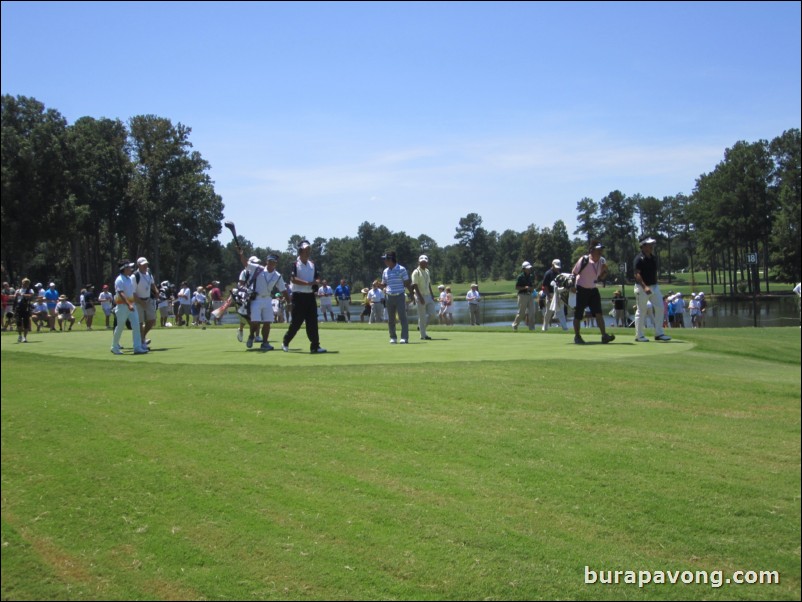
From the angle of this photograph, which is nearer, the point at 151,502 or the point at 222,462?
the point at 151,502

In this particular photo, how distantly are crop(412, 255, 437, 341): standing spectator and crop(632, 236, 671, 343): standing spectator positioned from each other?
568 centimetres

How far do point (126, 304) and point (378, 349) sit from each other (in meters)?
5.82

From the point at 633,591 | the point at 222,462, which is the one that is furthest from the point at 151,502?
the point at 633,591

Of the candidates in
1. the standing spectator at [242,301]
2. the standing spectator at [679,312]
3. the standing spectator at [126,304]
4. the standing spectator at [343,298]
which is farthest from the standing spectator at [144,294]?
the standing spectator at [679,312]

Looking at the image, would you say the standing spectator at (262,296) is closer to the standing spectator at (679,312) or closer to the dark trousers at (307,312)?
the dark trousers at (307,312)

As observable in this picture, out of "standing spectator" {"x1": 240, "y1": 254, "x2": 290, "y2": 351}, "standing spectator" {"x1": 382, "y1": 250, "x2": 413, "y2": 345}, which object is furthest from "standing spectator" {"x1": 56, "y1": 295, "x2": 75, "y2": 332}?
"standing spectator" {"x1": 382, "y1": 250, "x2": 413, "y2": 345}

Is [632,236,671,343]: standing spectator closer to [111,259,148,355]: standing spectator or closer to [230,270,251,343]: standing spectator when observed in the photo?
[230,270,251,343]: standing spectator

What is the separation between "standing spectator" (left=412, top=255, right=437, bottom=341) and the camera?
814 inches

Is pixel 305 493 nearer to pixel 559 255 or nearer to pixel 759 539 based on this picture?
pixel 759 539

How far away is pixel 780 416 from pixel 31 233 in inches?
539

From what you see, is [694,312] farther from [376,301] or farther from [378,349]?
[378,349]

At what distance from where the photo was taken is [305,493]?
8.30 m

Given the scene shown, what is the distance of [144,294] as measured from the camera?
1833 centimetres

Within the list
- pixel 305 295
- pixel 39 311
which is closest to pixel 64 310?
pixel 39 311
